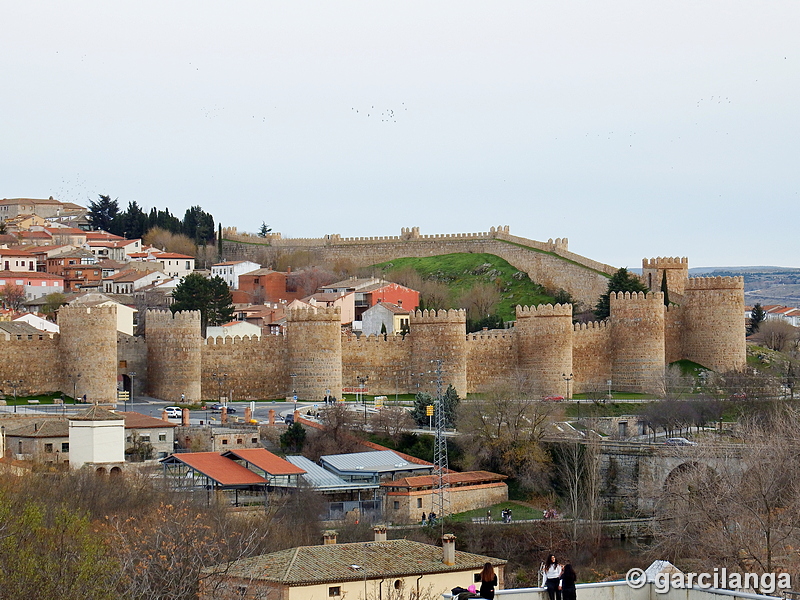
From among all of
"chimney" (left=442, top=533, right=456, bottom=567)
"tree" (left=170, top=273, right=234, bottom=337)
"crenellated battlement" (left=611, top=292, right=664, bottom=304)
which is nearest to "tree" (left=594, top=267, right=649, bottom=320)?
"crenellated battlement" (left=611, top=292, right=664, bottom=304)

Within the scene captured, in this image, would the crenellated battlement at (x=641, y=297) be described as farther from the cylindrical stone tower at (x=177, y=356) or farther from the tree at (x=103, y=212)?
the tree at (x=103, y=212)

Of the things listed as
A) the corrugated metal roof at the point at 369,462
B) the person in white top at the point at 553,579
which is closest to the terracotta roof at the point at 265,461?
the corrugated metal roof at the point at 369,462

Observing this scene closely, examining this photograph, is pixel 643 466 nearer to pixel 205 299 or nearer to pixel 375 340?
pixel 375 340

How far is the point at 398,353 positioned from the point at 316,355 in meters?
3.08

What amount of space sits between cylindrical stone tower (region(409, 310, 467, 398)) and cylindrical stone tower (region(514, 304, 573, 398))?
2.20m

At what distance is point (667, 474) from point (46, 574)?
24857 mm

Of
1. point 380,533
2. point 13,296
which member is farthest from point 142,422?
point 13,296

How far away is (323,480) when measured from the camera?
39281 millimetres

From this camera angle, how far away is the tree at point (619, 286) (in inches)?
2275

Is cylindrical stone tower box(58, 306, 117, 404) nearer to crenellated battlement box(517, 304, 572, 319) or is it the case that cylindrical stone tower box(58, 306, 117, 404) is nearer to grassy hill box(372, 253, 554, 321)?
crenellated battlement box(517, 304, 572, 319)

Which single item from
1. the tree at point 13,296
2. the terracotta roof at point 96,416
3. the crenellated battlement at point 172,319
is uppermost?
the tree at point 13,296

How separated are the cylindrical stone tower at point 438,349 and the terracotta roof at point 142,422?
9.15 m

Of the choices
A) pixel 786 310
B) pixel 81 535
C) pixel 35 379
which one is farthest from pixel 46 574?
pixel 786 310

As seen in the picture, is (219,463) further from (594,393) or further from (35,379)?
(594,393)
